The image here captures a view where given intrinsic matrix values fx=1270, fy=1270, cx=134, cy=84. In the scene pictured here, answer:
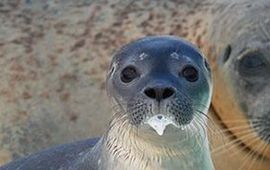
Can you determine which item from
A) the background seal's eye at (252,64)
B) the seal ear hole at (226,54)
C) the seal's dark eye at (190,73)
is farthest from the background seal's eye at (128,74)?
the seal ear hole at (226,54)

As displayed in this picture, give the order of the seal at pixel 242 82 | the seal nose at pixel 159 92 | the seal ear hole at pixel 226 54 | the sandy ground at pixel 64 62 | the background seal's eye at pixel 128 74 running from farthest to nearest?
the sandy ground at pixel 64 62 → the seal ear hole at pixel 226 54 → the seal at pixel 242 82 → the background seal's eye at pixel 128 74 → the seal nose at pixel 159 92

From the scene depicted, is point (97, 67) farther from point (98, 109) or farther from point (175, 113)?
point (175, 113)

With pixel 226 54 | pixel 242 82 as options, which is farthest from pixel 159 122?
pixel 226 54

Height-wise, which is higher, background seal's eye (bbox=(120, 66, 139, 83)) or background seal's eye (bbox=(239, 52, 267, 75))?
background seal's eye (bbox=(120, 66, 139, 83))

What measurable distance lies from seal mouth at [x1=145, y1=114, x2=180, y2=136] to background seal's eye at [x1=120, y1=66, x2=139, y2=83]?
250 millimetres

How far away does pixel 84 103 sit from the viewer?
708 centimetres

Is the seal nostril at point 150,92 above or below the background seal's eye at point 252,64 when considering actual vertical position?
above

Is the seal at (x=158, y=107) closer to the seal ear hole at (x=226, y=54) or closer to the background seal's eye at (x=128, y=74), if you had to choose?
the background seal's eye at (x=128, y=74)

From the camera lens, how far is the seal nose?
4.28m

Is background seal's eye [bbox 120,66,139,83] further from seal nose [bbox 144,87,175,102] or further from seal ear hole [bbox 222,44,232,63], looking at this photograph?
seal ear hole [bbox 222,44,232,63]

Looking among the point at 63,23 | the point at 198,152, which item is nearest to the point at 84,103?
the point at 63,23

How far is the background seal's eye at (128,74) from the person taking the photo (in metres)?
4.55

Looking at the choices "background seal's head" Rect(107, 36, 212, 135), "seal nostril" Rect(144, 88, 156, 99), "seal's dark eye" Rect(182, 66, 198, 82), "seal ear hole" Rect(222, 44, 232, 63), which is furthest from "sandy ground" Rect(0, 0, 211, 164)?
"seal nostril" Rect(144, 88, 156, 99)

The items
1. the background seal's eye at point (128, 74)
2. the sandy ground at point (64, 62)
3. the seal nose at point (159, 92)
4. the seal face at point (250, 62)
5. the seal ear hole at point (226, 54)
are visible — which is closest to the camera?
the seal nose at point (159, 92)
